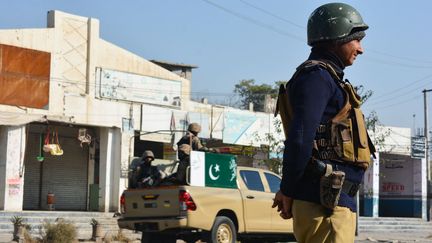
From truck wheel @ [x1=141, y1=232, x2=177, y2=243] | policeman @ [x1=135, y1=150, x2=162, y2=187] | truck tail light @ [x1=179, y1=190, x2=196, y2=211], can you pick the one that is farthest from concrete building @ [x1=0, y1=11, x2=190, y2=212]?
truck tail light @ [x1=179, y1=190, x2=196, y2=211]

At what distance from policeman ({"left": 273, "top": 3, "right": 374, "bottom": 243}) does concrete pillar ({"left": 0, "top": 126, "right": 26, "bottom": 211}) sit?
24.8 m

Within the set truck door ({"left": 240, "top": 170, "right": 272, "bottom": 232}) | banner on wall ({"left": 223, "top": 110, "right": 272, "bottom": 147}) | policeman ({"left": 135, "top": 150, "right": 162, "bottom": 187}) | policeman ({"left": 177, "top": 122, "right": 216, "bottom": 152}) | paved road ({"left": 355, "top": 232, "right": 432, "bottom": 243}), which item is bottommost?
paved road ({"left": 355, "top": 232, "right": 432, "bottom": 243})

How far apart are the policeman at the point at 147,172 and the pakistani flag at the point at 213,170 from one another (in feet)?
2.99

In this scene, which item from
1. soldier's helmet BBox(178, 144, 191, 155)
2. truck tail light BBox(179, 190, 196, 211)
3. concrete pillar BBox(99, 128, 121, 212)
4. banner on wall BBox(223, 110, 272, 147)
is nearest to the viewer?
truck tail light BBox(179, 190, 196, 211)

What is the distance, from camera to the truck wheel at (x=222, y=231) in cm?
1375

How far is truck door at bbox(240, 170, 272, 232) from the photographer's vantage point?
1476 centimetres

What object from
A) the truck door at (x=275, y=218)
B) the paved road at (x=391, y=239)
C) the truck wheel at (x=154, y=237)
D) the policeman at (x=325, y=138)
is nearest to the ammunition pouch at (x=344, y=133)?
the policeman at (x=325, y=138)

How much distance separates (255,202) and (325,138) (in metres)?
10.8

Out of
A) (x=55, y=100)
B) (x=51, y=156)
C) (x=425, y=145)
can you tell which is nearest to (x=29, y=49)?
(x=55, y=100)

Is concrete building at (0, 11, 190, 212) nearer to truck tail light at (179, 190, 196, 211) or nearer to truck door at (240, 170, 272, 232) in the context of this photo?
truck door at (240, 170, 272, 232)

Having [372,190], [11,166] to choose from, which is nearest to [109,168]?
[11,166]

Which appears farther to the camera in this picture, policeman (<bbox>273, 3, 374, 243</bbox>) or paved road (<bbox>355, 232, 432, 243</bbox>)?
paved road (<bbox>355, 232, 432, 243</bbox>)

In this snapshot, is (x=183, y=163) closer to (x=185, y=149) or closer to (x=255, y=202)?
(x=185, y=149)

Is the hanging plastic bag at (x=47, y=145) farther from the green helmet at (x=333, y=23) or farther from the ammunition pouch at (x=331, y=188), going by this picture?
the ammunition pouch at (x=331, y=188)
